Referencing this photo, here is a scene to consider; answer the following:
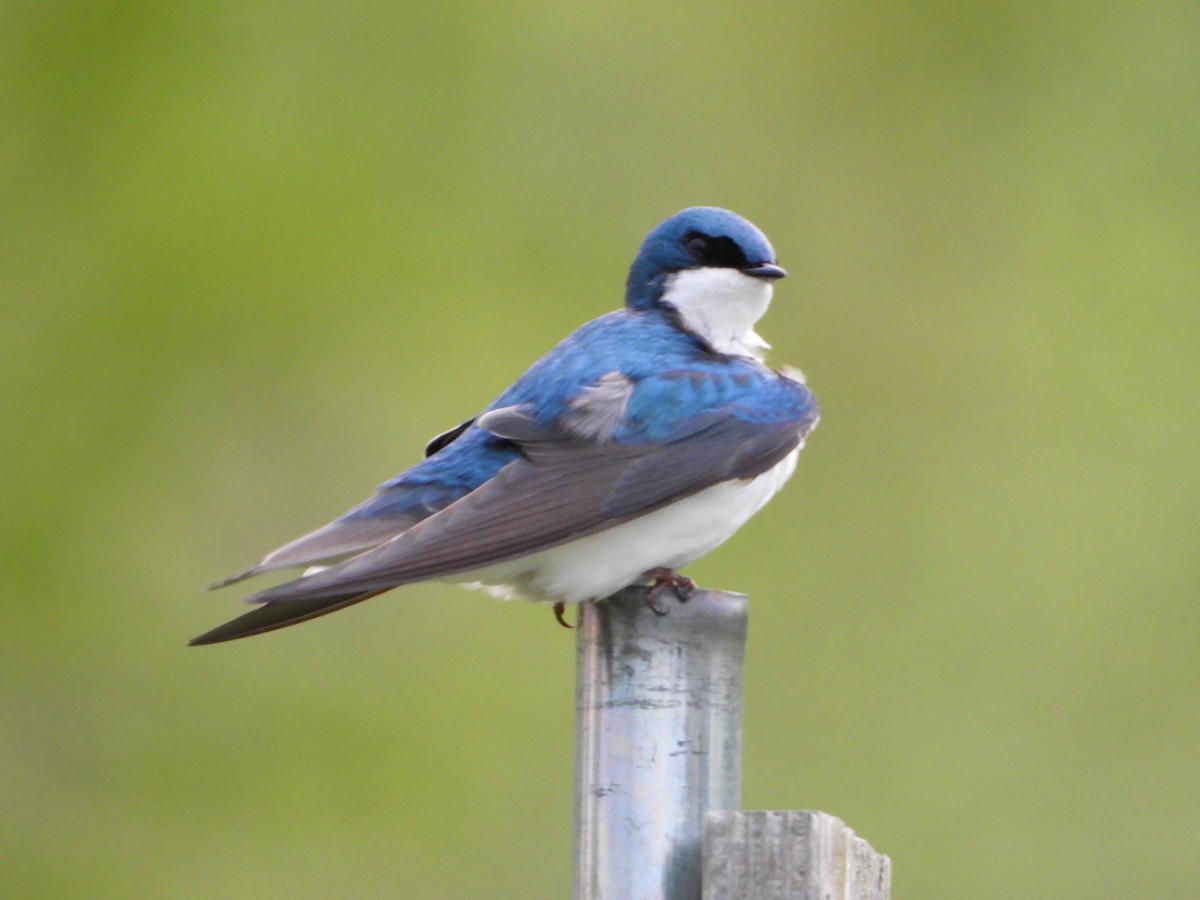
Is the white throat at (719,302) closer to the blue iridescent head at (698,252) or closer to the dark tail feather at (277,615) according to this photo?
the blue iridescent head at (698,252)

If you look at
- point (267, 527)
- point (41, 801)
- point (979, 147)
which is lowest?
point (41, 801)

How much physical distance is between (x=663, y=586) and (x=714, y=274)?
68 centimetres

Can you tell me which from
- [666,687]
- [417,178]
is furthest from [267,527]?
[666,687]

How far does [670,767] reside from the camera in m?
1.48

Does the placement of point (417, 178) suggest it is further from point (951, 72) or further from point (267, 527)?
point (951, 72)

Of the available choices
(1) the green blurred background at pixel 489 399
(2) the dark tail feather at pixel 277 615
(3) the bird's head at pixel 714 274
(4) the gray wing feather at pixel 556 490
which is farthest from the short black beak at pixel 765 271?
(1) the green blurred background at pixel 489 399

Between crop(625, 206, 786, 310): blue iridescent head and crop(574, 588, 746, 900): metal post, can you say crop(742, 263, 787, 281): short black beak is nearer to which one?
crop(625, 206, 786, 310): blue iridescent head

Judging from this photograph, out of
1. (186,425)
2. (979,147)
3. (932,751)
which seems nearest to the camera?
(932,751)

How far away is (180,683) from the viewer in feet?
15.3

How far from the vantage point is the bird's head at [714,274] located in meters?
2.27

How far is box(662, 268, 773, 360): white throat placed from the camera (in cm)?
227

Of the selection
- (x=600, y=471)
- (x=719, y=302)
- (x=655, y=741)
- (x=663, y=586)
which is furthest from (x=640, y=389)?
(x=655, y=741)

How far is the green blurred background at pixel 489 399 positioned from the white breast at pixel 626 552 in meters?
2.09

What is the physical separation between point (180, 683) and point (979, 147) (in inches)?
→ 113
